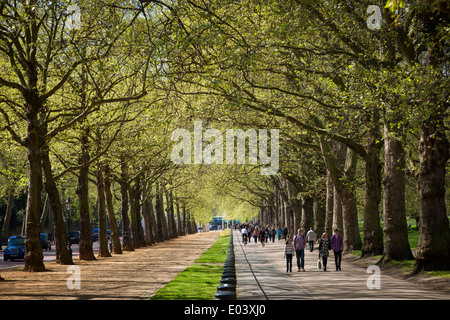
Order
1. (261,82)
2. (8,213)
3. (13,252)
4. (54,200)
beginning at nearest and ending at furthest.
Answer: (54,200)
(261,82)
(13,252)
(8,213)

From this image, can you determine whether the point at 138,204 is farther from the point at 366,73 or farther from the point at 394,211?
the point at 366,73

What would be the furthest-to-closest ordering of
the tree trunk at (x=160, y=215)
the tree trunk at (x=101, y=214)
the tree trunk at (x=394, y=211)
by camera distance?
1. the tree trunk at (x=160, y=215)
2. the tree trunk at (x=101, y=214)
3. the tree trunk at (x=394, y=211)

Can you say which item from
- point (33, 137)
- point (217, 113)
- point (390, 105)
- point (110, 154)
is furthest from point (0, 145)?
point (390, 105)

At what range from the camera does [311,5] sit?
18.6m

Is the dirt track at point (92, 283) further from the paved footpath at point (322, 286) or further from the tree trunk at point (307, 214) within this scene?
the tree trunk at point (307, 214)

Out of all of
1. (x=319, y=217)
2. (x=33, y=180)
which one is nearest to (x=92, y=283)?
(x=33, y=180)

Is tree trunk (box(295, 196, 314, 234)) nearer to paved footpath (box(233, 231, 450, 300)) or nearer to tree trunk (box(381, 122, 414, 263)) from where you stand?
paved footpath (box(233, 231, 450, 300))

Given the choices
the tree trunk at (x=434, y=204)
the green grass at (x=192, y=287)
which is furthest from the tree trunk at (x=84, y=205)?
the tree trunk at (x=434, y=204)

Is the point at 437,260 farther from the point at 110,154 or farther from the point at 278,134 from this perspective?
the point at 110,154

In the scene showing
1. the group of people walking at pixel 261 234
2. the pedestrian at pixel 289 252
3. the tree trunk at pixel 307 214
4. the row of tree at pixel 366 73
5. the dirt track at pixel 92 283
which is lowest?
the group of people walking at pixel 261 234

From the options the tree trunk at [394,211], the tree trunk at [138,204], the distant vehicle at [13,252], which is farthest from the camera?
the tree trunk at [138,204]

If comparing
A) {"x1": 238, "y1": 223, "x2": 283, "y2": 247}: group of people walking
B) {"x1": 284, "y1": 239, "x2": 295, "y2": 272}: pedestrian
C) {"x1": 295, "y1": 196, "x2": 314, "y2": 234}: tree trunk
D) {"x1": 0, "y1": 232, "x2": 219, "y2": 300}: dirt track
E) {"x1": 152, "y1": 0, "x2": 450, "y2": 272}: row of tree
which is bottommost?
{"x1": 238, "y1": 223, "x2": 283, "y2": 247}: group of people walking

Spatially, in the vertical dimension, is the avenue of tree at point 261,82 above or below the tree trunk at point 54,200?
above

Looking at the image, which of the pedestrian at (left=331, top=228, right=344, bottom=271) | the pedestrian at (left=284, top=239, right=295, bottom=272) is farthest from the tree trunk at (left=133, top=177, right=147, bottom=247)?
the pedestrian at (left=331, top=228, right=344, bottom=271)
